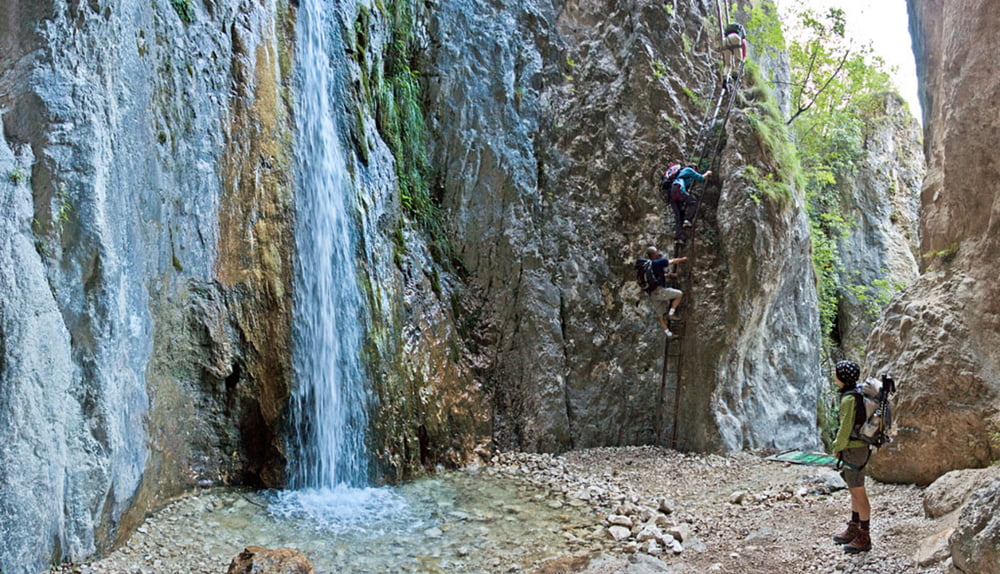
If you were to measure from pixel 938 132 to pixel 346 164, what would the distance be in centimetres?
756

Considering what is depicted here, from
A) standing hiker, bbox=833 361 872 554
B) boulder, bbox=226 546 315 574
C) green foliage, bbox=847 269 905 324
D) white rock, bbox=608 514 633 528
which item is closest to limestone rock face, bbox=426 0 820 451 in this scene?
white rock, bbox=608 514 633 528

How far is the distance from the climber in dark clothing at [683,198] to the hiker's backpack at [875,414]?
6.13 metres

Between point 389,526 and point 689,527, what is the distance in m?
3.26

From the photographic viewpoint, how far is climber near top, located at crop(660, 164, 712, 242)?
428 inches

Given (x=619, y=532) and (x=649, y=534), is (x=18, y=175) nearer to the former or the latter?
(x=619, y=532)

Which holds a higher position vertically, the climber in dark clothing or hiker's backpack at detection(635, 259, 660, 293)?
the climber in dark clothing

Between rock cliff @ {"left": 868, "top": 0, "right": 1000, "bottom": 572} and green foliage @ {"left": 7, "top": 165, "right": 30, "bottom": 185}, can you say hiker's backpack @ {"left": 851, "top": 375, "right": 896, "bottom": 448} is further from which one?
green foliage @ {"left": 7, "top": 165, "right": 30, "bottom": 185}

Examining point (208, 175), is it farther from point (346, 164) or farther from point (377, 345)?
point (377, 345)

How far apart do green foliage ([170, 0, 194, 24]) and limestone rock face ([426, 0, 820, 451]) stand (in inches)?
186

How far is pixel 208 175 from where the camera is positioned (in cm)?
761

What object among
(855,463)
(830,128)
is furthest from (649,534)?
(830,128)

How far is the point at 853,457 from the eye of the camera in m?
5.19

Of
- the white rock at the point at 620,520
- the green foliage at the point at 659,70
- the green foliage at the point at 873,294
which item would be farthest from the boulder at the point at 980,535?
the green foliage at the point at 873,294

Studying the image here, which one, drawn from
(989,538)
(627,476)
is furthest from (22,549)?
(627,476)
